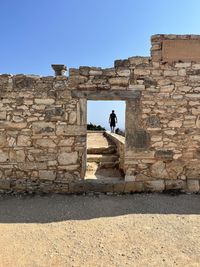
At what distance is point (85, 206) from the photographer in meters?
5.47

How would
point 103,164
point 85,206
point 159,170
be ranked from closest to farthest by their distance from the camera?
point 85,206 → point 159,170 → point 103,164

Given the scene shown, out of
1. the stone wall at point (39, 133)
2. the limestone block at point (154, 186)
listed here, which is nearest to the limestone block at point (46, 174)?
the stone wall at point (39, 133)

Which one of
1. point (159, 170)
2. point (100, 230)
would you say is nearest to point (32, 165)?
point (100, 230)

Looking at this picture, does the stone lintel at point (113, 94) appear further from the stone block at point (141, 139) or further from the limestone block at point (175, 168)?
the limestone block at point (175, 168)

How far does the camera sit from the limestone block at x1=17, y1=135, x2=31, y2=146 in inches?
243

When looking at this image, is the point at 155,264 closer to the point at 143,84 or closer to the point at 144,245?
the point at 144,245

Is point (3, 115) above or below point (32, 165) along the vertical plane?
above

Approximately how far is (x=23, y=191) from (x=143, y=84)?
3571mm

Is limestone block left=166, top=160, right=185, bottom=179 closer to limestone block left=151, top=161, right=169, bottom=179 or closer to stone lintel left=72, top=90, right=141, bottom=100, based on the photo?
limestone block left=151, top=161, right=169, bottom=179

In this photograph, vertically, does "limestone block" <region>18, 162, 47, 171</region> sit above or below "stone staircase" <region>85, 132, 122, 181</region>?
above

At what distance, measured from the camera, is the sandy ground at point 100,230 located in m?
3.67

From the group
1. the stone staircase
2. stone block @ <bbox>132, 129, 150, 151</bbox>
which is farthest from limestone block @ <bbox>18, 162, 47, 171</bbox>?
stone block @ <bbox>132, 129, 150, 151</bbox>

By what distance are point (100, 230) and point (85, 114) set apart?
2672mm

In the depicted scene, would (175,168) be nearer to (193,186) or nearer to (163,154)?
(163,154)
